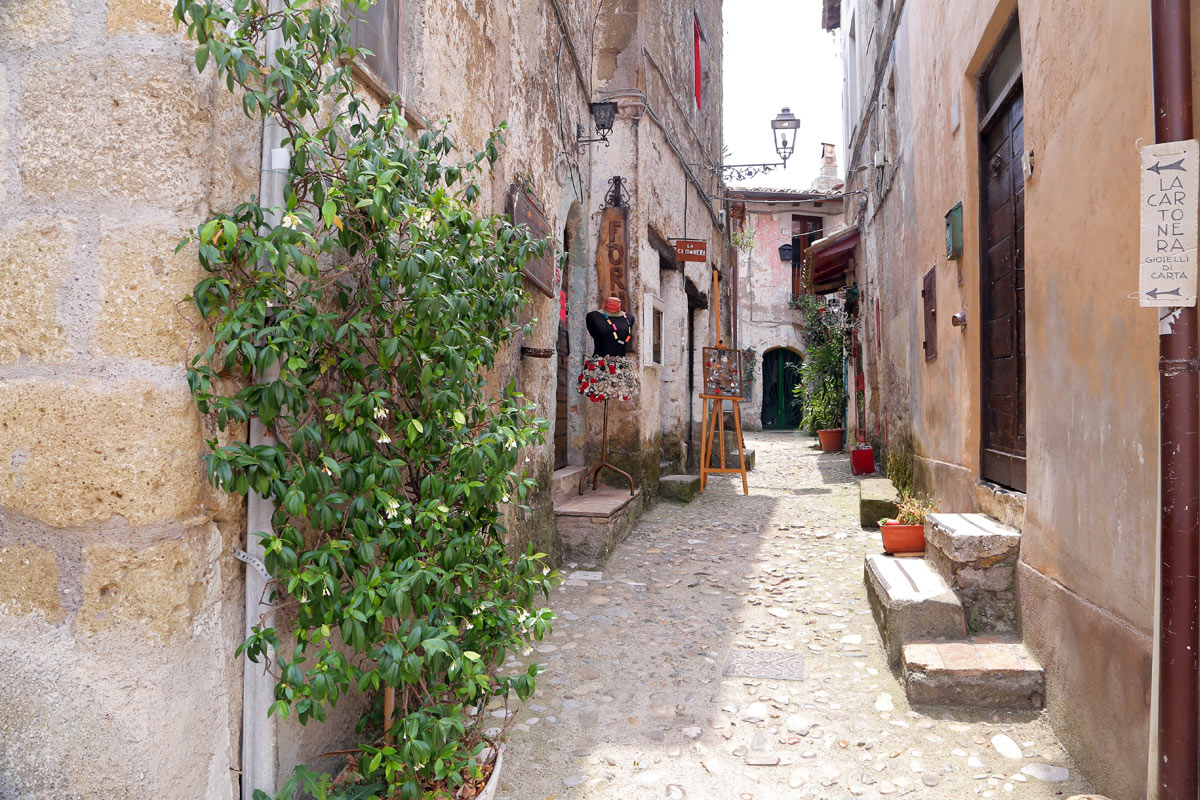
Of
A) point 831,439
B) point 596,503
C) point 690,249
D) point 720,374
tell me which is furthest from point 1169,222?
point 831,439

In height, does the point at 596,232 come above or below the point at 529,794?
above

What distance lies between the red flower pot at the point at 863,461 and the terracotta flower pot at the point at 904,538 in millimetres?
4906

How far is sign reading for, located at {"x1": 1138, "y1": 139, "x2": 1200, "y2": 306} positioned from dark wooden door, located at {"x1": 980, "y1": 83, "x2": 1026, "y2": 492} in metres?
1.96

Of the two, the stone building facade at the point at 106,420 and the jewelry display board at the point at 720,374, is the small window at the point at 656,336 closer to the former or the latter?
the jewelry display board at the point at 720,374

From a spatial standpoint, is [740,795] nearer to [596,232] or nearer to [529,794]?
[529,794]

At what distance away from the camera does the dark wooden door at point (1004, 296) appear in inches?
145

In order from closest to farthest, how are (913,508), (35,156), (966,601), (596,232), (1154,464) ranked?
(35,156), (1154,464), (966,601), (913,508), (596,232)

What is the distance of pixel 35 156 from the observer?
1.67 m

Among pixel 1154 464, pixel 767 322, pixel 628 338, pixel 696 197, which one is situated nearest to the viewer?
pixel 1154 464

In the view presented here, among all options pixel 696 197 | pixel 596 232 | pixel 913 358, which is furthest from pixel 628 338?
pixel 696 197

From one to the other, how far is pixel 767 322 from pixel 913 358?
13634 millimetres

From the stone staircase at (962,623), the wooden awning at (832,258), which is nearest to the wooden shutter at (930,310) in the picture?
the stone staircase at (962,623)

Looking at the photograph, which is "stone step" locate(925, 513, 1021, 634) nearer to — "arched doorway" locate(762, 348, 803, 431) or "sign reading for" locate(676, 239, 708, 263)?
"sign reading for" locate(676, 239, 708, 263)

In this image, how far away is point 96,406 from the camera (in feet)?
5.34
